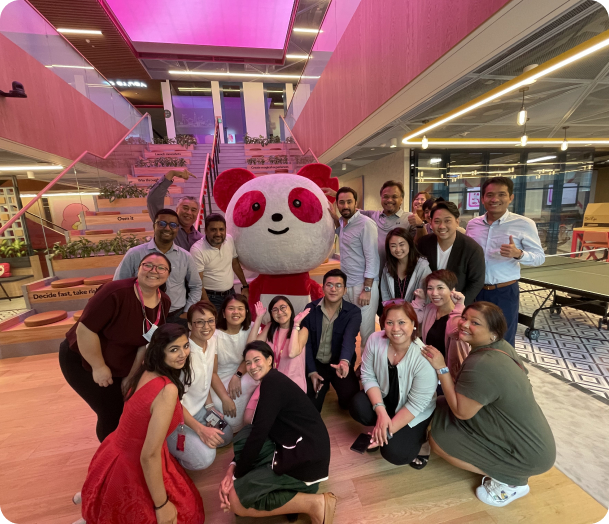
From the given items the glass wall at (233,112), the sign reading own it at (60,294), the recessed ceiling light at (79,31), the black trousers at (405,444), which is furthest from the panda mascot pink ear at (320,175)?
the glass wall at (233,112)

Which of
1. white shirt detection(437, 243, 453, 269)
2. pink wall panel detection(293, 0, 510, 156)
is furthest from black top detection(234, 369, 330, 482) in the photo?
pink wall panel detection(293, 0, 510, 156)

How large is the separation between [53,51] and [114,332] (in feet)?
21.5

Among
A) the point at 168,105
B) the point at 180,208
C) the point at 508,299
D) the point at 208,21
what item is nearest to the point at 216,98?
the point at 168,105

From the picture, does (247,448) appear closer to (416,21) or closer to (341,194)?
(341,194)

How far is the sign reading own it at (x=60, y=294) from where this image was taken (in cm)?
377

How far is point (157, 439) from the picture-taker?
1232 mm

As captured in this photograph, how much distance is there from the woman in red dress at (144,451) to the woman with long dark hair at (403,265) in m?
1.53

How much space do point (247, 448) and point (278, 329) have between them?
0.80 m

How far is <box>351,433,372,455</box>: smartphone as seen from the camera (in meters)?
1.84

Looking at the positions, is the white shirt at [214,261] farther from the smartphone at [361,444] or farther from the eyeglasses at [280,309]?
the smartphone at [361,444]

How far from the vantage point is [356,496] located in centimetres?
162

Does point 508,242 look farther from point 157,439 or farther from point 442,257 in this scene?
point 157,439

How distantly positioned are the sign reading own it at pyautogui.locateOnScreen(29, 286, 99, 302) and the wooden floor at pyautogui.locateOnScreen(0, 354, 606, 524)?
1.88 m

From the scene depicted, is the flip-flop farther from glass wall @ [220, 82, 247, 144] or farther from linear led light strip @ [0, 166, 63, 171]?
glass wall @ [220, 82, 247, 144]
